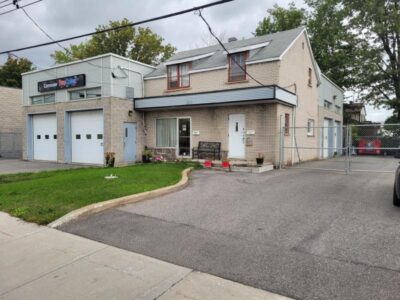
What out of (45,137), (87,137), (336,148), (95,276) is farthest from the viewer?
(45,137)

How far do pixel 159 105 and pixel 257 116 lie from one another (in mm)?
5229

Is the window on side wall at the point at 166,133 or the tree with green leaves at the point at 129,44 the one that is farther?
the tree with green leaves at the point at 129,44

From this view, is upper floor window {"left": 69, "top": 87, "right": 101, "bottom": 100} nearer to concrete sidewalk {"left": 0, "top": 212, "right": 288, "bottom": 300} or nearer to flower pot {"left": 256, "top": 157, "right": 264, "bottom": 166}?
flower pot {"left": 256, "top": 157, "right": 264, "bottom": 166}

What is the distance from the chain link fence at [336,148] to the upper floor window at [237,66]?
339cm

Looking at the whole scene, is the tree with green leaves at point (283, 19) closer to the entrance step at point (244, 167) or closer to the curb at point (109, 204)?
the entrance step at point (244, 167)

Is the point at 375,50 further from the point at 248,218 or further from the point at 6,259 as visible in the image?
the point at 6,259

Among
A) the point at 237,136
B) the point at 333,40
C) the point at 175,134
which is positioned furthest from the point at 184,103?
the point at 333,40

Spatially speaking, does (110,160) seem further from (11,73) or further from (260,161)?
(11,73)

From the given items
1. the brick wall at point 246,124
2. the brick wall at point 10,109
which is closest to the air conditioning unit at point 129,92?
the brick wall at point 246,124

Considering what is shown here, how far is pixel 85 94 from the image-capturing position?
17.5m

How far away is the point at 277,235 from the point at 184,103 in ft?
35.8

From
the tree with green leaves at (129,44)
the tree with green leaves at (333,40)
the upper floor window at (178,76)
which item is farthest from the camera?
the tree with green leaves at (129,44)

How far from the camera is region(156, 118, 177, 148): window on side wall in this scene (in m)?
16.8

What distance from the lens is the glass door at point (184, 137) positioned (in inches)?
641
